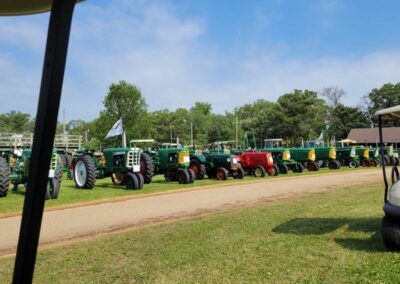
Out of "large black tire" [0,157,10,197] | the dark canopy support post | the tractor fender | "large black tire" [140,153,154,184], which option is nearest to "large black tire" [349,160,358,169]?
the tractor fender

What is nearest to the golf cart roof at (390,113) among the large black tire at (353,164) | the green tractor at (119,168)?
the green tractor at (119,168)

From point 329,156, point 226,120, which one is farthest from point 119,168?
point 226,120

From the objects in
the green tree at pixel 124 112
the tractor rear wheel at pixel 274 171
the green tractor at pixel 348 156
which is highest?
the green tree at pixel 124 112

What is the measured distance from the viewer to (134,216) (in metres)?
8.70

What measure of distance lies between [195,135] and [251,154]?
6215 centimetres

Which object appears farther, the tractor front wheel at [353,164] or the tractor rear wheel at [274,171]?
the tractor front wheel at [353,164]

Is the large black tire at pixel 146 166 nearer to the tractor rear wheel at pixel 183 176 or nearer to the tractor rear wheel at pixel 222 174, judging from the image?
the tractor rear wheel at pixel 183 176

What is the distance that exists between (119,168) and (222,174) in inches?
198

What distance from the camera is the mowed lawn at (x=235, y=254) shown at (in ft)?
14.3

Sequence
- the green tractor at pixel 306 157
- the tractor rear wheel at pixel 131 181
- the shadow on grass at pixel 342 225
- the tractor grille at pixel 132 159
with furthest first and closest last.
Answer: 1. the green tractor at pixel 306 157
2. the tractor grille at pixel 132 159
3. the tractor rear wheel at pixel 131 181
4. the shadow on grass at pixel 342 225

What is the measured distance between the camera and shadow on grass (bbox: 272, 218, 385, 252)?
18.0 ft

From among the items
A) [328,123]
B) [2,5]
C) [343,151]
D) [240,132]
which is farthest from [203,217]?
[240,132]

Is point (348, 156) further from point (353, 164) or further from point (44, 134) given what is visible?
point (44, 134)

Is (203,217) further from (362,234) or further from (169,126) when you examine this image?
(169,126)
